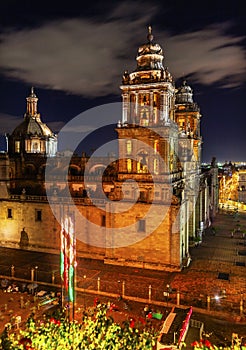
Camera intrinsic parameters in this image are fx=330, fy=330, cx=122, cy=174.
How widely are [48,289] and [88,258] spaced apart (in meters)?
10.4

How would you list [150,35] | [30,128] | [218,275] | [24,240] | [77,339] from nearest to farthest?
[77,339], [218,275], [150,35], [24,240], [30,128]

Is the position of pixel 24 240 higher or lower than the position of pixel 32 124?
lower

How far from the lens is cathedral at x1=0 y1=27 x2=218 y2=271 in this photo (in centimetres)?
3978

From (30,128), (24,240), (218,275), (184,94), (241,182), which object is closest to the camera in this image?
(218,275)

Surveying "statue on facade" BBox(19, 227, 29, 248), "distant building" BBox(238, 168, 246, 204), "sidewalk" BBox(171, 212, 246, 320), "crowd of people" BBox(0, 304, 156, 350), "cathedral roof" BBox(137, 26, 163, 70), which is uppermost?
"cathedral roof" BBox(137, 26, 163, 70)

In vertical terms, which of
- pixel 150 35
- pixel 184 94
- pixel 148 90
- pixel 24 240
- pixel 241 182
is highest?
pixel 150 35

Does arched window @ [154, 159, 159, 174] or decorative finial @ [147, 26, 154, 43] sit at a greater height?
decorative finial @ [147, 26, 154, 43]

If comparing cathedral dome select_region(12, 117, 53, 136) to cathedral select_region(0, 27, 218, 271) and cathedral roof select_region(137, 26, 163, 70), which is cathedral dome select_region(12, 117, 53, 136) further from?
cathedral roof select_region(137, 26, 163, 70)

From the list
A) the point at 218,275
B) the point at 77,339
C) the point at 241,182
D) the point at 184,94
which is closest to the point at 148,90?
the point at 218,275

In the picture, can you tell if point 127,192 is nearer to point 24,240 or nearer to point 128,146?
point 128,146

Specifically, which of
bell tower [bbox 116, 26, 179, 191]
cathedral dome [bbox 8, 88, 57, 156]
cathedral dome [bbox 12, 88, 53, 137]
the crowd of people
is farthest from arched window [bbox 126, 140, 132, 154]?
the crowd of people

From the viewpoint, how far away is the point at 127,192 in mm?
41312

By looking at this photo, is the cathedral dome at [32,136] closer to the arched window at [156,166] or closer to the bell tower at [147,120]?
the bell tower at [147,120]

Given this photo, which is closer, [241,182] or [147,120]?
[147,120]
